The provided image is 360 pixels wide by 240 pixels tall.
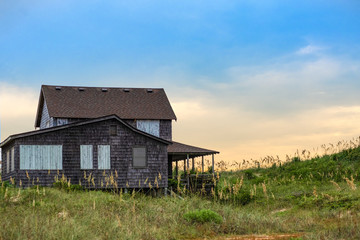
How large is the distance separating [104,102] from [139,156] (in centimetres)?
1006

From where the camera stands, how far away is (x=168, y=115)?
38531 millimetres

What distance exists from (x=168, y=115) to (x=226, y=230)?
24.5 meters

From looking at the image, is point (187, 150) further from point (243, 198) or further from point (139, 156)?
point (243, 198)

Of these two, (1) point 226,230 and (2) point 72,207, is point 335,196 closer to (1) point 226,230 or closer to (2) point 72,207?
(1) point 226,230

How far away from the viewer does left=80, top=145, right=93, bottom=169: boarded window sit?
1126 inches

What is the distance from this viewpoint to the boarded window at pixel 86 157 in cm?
2859

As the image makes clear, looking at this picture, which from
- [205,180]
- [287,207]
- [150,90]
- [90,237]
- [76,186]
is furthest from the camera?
[150,90]

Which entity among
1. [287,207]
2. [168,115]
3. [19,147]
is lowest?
[287,207]

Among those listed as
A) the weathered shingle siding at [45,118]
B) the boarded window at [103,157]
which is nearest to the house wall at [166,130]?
the weathered shingle siding at [45,118]

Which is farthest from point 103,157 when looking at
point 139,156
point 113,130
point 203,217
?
point 203,217

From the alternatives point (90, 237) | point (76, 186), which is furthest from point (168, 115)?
point (90, 237)

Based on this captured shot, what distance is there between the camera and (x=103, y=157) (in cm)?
2905

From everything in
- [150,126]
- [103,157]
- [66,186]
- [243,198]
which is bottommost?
[243,198]

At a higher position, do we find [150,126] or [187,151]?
[150,126]
